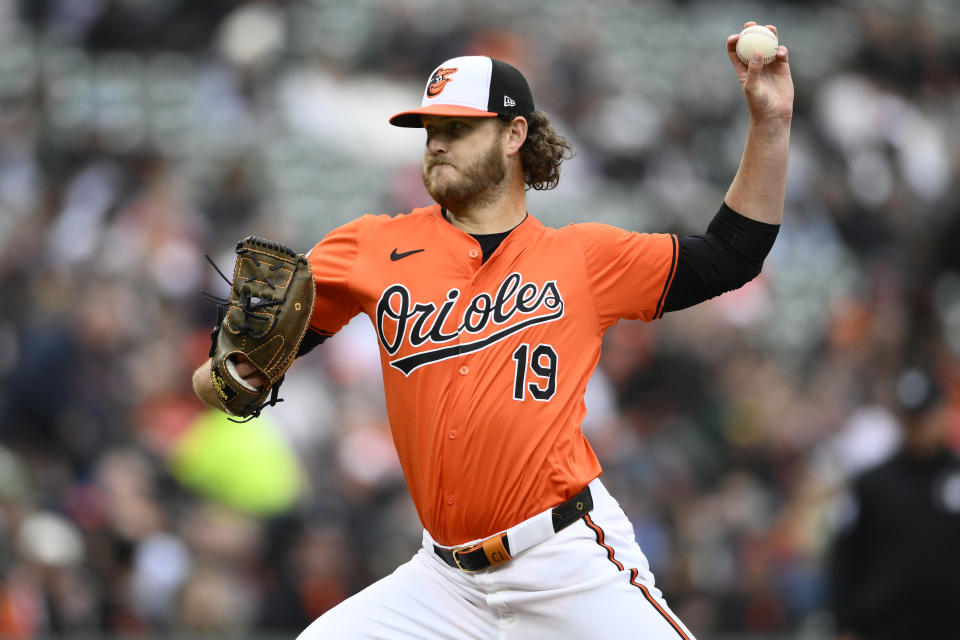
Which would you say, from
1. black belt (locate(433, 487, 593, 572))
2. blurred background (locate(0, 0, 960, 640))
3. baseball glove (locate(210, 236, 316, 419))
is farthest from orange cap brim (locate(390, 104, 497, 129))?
blurred background (locate(0, 0, 960, 640))

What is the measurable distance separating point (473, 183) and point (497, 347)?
0.56m

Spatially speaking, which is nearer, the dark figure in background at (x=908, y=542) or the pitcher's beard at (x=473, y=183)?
the pitcher's beard at (x=473, y=183)

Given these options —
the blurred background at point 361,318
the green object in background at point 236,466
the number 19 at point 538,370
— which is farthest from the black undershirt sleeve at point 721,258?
the green object in background at point 236,466

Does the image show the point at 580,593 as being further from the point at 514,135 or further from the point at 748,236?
the point at 514,135

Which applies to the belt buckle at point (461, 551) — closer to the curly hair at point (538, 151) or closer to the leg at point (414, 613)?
the leg at point (414, 613)

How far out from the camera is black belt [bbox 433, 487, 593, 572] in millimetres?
3627

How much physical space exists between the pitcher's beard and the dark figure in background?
9.85ft

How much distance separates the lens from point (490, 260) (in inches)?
152

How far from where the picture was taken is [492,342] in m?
3.71

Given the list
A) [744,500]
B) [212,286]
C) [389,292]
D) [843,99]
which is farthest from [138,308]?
[843,99]

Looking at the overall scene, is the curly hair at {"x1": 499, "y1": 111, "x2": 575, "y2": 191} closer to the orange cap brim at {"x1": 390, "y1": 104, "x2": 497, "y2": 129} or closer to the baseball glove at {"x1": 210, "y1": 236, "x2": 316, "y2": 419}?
the orange cap brim at {"x1": 390, "y1": 104, "x2": 497, "y2": 129}

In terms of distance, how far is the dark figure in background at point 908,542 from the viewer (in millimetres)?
5953

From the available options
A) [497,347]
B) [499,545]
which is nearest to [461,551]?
[499,545]

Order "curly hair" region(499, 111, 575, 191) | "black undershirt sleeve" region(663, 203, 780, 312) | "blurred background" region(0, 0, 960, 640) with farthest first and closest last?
"blurred background" region(0, 0, 960, 640)
"curly hair" region(499, 111, 575, 191)
"black undershirt sleeve" region(663, 203, 780, 312)
